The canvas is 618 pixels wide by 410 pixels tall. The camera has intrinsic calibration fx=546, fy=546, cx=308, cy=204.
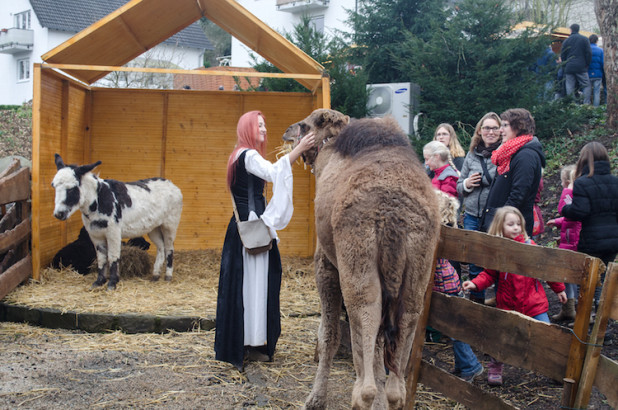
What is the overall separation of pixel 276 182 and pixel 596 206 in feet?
10.5

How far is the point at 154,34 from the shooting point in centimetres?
850

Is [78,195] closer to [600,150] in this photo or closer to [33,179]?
[33,179]

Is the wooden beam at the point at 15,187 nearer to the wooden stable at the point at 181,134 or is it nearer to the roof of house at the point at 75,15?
the wooden stable at the point at 181,134

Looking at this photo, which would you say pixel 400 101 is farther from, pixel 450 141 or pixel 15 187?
pixel 15 187

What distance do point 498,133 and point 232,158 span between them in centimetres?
304

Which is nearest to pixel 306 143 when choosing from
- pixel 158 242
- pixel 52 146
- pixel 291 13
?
pixel 158 242

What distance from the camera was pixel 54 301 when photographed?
6.63m

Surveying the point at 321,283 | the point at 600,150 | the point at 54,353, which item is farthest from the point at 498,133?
the point at 54,353

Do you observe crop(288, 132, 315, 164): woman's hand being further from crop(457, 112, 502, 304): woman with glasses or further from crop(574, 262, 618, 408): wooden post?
crop(457, 112, 502, 304): woman with glasses

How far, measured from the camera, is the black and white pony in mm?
7051

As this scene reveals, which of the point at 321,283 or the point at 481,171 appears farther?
the point at 481,171

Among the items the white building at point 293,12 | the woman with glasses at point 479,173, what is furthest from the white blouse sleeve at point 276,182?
the white building at point 293,12

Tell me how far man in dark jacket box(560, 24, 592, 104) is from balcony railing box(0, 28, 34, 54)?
36.8 m

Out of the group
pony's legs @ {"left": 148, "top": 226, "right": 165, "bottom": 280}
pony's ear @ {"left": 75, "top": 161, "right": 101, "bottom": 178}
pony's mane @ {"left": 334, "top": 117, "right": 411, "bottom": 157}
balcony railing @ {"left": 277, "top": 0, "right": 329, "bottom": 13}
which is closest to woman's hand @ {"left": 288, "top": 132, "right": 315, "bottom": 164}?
pony's mane @ {"left": 334, "top": 117, "right": 411, "bottom": 157}
